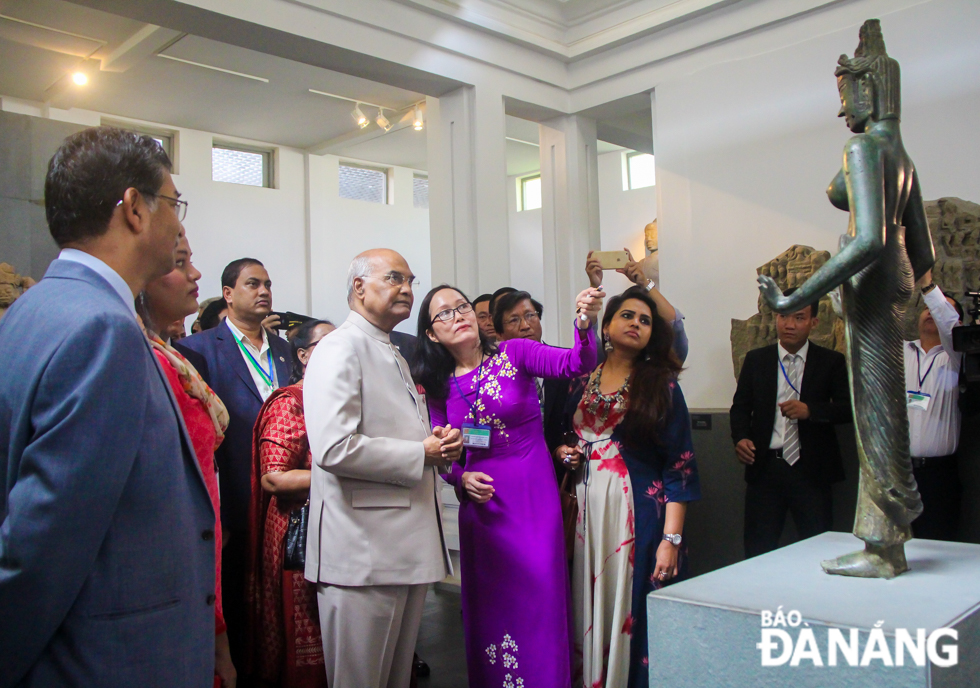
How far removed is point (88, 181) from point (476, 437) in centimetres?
162

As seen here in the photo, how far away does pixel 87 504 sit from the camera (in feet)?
3.58

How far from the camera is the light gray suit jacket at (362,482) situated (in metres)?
2.05

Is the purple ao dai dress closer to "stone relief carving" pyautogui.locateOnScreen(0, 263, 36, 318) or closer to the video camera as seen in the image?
the video camera

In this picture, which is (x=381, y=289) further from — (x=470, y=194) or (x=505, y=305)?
(x=470, y=194)

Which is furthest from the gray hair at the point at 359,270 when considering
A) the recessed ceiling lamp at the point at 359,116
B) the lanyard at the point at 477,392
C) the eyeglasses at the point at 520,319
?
the recessed ceiling lamp at the point at 359,116

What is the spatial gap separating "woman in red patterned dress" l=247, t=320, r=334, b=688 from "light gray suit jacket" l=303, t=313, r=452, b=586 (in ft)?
0.71

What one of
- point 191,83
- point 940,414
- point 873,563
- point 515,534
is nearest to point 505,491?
point 515,534

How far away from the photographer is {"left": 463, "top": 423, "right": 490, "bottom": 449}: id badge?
261 cm

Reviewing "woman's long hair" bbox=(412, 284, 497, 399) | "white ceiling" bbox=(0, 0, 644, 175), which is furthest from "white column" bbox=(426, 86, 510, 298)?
"woman's long hair" bbox=(412, 284, 497, 399)

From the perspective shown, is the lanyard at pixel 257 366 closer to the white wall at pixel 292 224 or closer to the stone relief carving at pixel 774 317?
the stone relief carving at pixel 774 317

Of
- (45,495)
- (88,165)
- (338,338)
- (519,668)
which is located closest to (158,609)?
(45,495)

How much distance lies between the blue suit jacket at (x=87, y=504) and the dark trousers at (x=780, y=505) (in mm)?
2793

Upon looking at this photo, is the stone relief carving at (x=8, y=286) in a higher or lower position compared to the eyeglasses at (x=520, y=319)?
higher

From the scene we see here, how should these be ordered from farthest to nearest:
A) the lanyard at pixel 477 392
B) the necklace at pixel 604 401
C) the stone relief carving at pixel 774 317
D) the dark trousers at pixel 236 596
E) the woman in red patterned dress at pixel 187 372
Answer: the stone relief carving at pixel 774 317 < the necklace at pixel 604 401 < the lanyard at pixel 477 392 < the dark trousers at pixel 236 596 < the woman in red patterned dress at pixel 187 372
